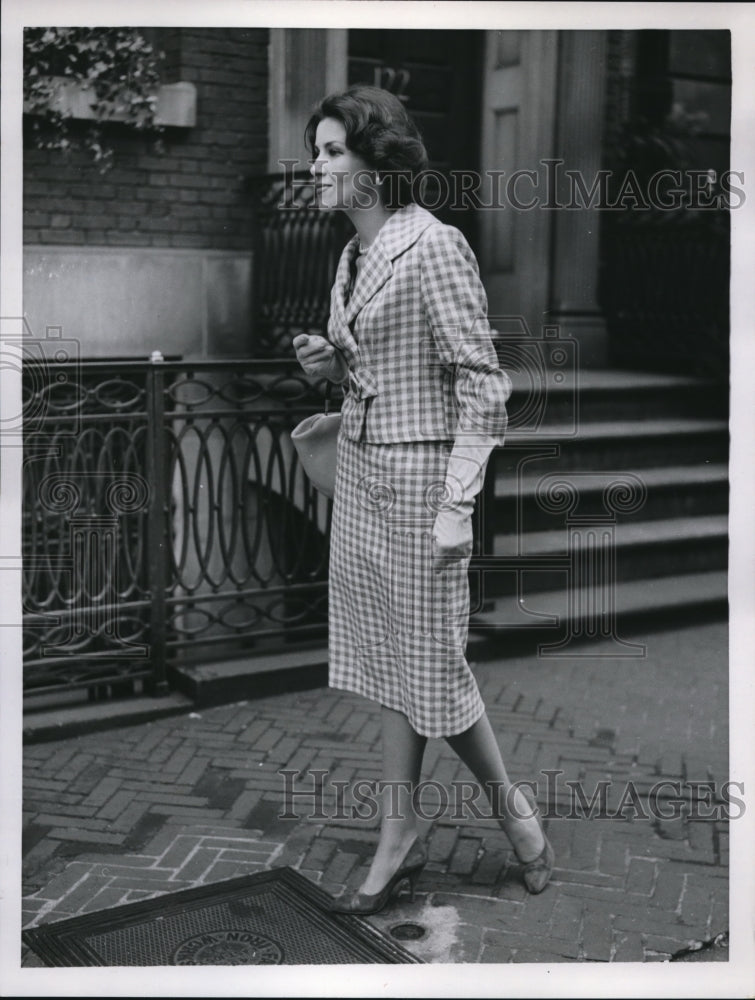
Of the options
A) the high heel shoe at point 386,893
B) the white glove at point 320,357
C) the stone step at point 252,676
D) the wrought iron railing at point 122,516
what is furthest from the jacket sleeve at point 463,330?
the stone step at point 252,676

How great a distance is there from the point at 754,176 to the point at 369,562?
4.97 ft

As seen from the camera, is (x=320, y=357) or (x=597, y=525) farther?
(x=597, y=525)

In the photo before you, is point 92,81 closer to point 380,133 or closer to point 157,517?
point 157,517

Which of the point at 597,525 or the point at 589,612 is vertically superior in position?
the point at 597,525

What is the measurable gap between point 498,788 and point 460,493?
39.4 inches

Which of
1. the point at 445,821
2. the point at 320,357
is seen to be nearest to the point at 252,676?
the point at 445,821

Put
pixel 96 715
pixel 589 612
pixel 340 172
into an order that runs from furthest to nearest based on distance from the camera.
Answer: pixel 589 612, pixel 96 715, pixel 340 172

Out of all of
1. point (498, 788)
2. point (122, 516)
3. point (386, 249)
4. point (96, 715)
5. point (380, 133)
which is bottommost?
point (96, 715)

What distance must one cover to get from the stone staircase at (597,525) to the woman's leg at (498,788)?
6.76 feet

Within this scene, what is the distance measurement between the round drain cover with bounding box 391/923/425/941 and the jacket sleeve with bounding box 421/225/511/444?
4.77 ft

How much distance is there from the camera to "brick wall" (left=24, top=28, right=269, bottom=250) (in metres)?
6.88

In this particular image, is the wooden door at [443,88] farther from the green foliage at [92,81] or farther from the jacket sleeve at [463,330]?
the jacket sleeve at [463,330]

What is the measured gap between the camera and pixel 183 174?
719 centimetres

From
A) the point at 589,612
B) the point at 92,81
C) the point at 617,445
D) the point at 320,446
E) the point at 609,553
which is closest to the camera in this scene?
the point at 320,446
